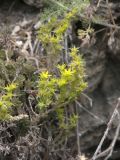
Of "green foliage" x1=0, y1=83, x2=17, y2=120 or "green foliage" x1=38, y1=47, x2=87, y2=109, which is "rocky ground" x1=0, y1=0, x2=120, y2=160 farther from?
"green foliage" x1=0, y1=83, x2=17, y2=120

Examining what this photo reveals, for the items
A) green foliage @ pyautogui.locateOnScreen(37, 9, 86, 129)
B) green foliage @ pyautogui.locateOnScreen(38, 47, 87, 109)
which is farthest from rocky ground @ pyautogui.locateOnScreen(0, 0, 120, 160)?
green foliage @ pyautogui.locateOnScreen(38, 47, 87, 109)

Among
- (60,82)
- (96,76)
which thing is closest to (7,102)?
(60,82)

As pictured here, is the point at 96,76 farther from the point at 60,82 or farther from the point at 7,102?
the point at 7,102

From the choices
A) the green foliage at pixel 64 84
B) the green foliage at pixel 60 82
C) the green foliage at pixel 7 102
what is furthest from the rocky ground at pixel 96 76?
the green foliage at pixel 7 102

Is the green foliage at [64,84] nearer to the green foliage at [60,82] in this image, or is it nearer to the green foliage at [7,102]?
the green foliage at [60,82]

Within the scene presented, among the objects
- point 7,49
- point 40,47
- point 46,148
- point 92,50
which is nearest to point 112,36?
point 92,50

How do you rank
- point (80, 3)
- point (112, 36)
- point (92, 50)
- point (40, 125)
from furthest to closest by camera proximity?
point (92, 50), point (112, 36), point (80, 3), point (40, 125)

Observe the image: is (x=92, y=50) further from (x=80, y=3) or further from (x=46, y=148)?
(x=46, y=148)

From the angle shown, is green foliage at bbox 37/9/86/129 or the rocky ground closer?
green foliage at bbox 37/9/86/129
